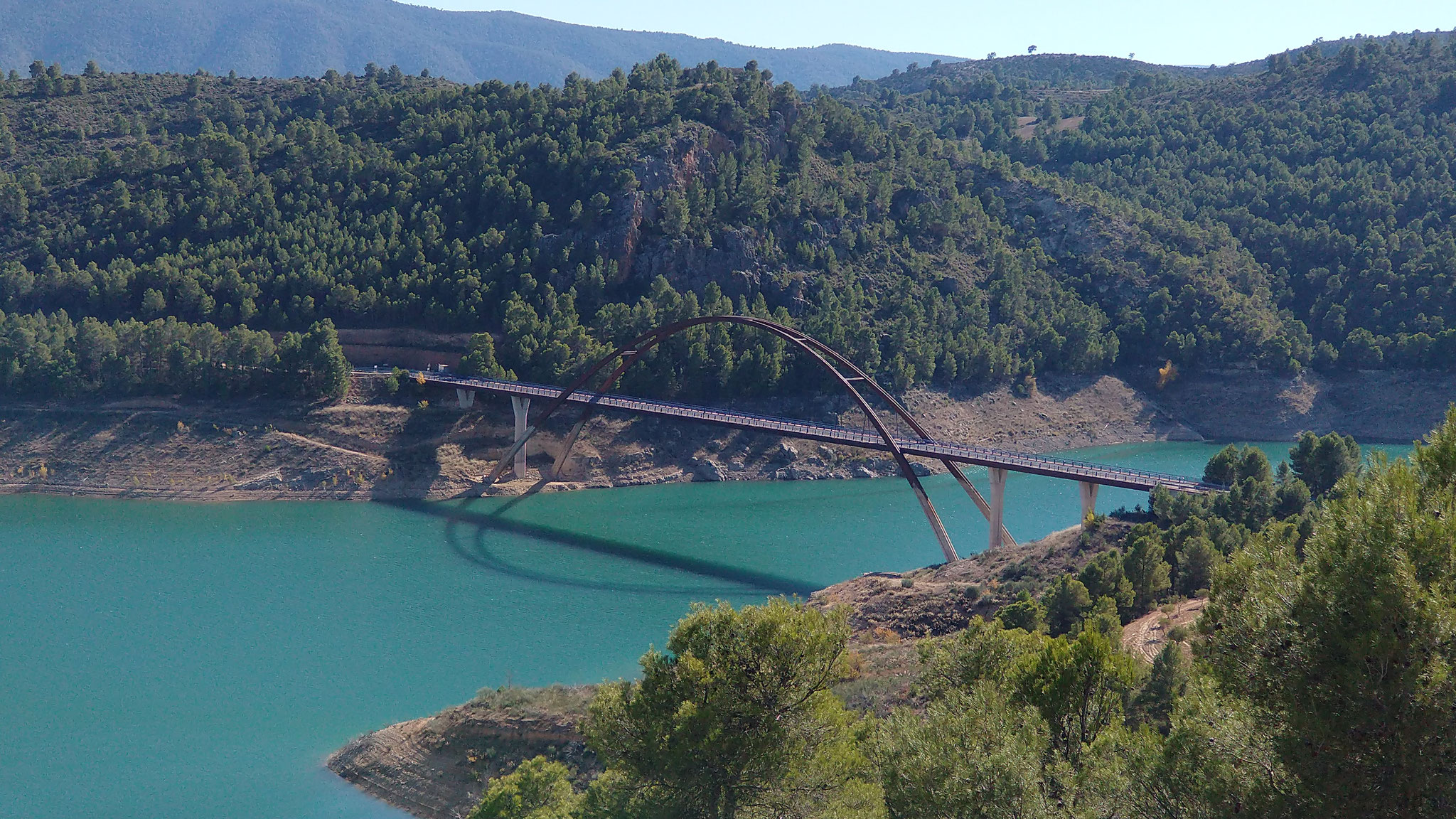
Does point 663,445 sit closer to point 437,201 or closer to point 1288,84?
point 437,201

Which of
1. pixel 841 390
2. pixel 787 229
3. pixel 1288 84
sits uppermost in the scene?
pixel 1288 84

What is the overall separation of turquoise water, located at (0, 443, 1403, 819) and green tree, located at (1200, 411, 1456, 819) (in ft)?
87.4

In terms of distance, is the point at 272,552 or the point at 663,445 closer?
the point at 272,552

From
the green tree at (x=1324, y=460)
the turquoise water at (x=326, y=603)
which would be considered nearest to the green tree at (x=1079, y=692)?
the turquoise water at (x=326, y=603)

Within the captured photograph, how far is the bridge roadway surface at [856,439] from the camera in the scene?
5422cm

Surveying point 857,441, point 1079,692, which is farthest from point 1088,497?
point 1079,692

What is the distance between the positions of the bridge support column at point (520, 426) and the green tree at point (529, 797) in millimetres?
46589

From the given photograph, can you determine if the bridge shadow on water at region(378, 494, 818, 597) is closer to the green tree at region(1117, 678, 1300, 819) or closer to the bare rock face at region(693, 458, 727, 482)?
the bare rock face at region(693, 458, 727, 482)

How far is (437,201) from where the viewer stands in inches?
3573

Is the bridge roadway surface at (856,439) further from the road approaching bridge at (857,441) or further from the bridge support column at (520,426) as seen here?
the bridge support column at (520,426)

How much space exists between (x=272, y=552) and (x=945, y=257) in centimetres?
5682

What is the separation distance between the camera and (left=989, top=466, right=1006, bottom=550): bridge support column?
55844 mm

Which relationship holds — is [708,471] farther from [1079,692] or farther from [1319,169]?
[1319,169]

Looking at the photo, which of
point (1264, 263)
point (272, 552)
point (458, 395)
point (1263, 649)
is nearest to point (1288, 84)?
point (1264, 263)
